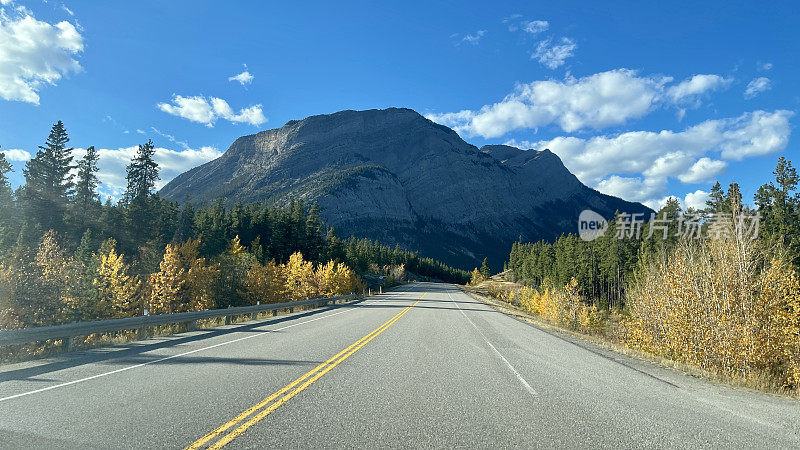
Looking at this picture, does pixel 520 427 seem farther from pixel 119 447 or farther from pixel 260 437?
pixel 119 447

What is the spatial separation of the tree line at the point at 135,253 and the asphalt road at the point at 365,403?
6748 millimetres

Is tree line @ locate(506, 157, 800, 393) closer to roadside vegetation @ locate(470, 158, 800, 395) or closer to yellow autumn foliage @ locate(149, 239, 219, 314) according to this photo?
roadside vegetation @ locate(470, 158, 800, 395)

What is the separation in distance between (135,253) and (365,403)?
66427 millimetres

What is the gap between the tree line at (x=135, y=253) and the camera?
66.5ft

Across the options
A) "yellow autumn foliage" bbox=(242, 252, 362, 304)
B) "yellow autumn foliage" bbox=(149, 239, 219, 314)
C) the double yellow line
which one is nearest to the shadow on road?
the double yellow line

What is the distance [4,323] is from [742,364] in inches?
885

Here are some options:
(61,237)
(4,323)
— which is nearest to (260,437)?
(4,323)

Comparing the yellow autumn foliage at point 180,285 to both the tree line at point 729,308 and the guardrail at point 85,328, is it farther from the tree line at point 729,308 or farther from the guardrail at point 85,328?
the tree line at point 729,308

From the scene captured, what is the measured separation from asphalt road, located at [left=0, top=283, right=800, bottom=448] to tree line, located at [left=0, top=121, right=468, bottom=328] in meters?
6.75

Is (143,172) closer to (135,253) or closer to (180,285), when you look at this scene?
(135,253)

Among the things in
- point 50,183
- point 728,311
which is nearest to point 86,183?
point 50,183

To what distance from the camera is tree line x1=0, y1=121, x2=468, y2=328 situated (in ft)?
66.5

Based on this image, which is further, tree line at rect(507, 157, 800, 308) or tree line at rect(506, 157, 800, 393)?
tree line at rect(507, 157, 800, 308)

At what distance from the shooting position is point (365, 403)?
232 inches
